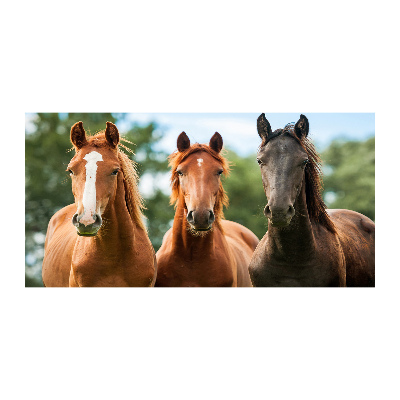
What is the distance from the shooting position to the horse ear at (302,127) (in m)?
3.11

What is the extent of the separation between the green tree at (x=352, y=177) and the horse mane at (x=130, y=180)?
1.43 m

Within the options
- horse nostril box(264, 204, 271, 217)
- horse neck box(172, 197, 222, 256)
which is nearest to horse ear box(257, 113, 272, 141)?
horse nostril box(264, 204, 271, 217)

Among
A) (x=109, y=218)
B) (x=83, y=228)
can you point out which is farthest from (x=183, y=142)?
(x=83, y=228)

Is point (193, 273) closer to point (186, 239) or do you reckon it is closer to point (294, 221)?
point (186, 239)

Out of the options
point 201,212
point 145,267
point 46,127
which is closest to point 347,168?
point 201,212

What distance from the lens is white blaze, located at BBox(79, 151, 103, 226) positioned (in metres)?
2.69

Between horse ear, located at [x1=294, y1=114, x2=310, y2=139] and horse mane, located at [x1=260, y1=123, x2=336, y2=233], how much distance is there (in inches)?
1.0

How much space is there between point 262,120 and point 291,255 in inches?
35.2

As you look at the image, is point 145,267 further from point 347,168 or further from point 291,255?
point 347,168

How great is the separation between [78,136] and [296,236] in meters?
1.55

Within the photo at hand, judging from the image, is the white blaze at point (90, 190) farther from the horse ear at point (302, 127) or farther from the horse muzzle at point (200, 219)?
the horse ear at point (302, 127)

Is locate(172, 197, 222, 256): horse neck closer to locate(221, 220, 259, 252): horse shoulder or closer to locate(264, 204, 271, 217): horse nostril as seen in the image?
locate(264, 204, 271, 217): horse nostril

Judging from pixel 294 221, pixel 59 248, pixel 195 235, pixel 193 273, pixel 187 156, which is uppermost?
pixel 187 156

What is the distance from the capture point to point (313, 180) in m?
3.19
